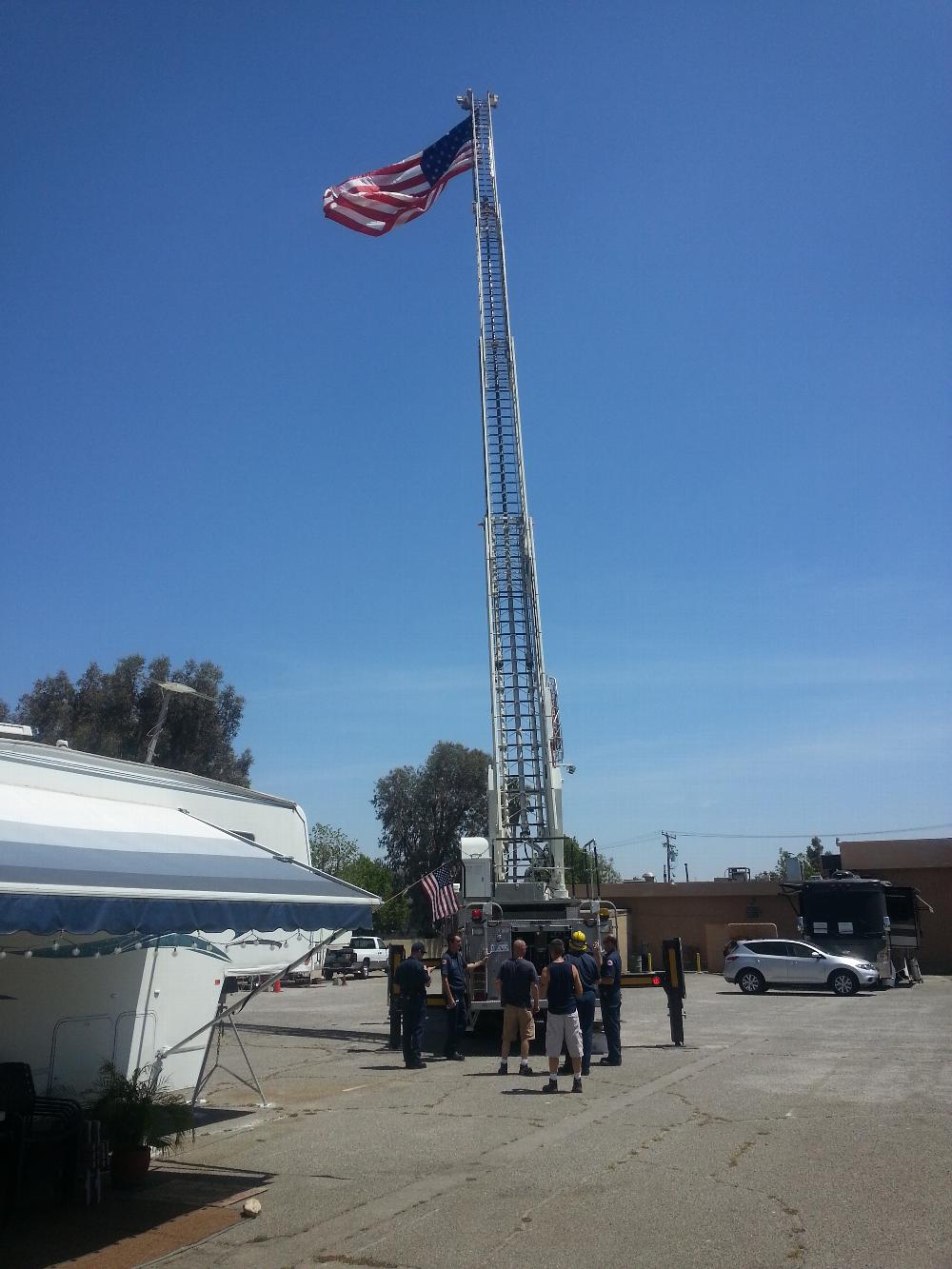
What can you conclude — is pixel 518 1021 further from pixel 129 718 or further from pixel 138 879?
pixel 129 718

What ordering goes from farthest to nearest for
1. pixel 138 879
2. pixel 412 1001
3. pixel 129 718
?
pixel 129 718
pixel 412 1001
pixel 138 879

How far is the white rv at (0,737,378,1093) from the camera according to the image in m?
6.31

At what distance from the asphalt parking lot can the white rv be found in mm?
1297

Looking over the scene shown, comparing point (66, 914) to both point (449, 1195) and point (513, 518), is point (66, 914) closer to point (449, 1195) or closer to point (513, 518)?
point (449, 1195)

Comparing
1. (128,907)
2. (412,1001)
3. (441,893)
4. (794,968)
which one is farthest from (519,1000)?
(794,968)

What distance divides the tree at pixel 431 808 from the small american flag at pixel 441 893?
47.6 meters

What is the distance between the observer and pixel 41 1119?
25.4ft

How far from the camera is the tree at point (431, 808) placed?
2645 inches

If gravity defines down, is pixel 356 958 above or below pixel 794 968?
above

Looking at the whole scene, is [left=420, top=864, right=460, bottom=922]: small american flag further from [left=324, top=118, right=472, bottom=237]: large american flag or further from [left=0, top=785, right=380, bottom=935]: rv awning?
[left=324, top=118, right=472, bottom=237]: large american flag

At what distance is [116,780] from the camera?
916 centimetres

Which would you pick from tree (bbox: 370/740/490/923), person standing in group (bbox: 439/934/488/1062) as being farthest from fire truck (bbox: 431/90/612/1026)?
tree (bbox: 370/740/490/923)

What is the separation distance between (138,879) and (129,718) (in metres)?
45.6

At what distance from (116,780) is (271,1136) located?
3.59 meters
